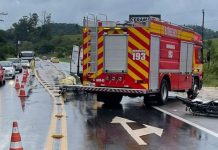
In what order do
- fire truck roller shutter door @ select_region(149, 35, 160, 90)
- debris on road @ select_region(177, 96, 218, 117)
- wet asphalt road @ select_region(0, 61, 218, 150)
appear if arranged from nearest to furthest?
wet asphalt road @ select_region(0, 61, 218, 150), debris on road @ select_region(177, 96, 218, 117), fire truck roller shutter door @ select_region(149, 35, 160, 90)

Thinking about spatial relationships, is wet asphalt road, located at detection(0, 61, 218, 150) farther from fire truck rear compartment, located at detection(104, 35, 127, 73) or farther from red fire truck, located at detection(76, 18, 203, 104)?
fire truck rear compartment, located at detection(104, 35, 127, 73)

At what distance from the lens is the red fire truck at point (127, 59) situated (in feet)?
54.8

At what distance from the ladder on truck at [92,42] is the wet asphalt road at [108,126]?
1547 mm

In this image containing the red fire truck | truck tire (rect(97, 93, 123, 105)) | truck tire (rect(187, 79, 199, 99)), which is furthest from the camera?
truck tire (rect(187, 79, 199, 99))

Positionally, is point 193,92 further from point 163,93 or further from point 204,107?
point 204,107

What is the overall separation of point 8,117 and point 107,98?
524 cm

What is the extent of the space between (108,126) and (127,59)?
4876 millimetres

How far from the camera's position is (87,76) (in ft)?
57.3

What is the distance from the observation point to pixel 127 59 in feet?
55.5

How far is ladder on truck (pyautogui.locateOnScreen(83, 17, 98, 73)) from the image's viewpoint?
17.4 m

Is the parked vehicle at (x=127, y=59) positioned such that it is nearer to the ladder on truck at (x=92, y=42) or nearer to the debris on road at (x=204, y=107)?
the ladder on truck at (x=92, y=42)

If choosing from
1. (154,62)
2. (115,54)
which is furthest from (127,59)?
(154,62)

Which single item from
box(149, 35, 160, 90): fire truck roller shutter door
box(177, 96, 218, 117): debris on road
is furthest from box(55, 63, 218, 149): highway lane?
box(149, 35, 160, 90): fire truck roller shutter door

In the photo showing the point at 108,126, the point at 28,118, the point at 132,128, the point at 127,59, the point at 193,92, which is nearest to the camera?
the point at 132,128
